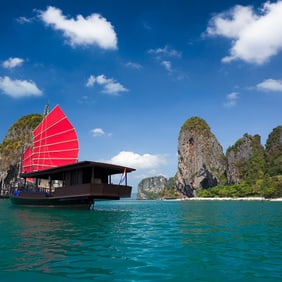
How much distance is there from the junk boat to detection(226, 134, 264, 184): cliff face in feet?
379

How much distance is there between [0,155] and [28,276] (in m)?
105

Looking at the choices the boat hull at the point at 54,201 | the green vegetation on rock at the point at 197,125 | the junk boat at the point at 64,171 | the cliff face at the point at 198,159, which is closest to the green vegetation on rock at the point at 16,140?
the junk boat at the point at 64,171

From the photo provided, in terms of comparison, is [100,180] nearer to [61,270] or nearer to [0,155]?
[61,270]

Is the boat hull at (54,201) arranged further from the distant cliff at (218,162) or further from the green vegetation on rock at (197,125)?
the green vegetation on rock at (197,125)

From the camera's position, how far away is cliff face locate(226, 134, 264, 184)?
452ft

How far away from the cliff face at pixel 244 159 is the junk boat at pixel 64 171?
115411 millimetres

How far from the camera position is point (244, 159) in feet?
481

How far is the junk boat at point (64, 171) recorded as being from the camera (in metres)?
24.5

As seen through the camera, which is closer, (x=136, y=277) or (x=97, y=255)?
(x=136, y=277)

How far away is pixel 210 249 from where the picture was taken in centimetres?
811

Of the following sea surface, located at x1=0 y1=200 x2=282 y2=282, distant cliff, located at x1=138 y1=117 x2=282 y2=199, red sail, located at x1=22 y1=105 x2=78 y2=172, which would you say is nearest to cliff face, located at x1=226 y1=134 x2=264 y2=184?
distant cliff, located at x1=138 y1=117 x2=282 y2=199

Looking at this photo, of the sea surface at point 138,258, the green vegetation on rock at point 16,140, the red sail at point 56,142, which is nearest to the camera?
the sea surface at point 138,258

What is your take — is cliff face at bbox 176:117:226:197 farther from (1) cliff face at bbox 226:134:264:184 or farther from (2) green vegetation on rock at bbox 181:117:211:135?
(1) cliff face at bbox 226:134:264:184

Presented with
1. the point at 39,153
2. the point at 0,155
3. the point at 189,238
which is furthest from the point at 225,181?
the point at 189,238
